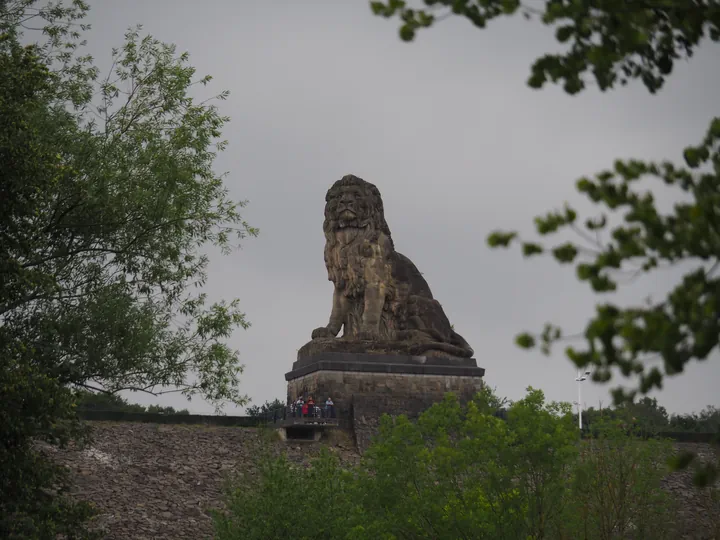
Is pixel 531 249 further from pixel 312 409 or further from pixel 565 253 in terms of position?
pixel 312 409

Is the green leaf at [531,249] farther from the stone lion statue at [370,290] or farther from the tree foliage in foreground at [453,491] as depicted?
the stone lion statue at [370,290]

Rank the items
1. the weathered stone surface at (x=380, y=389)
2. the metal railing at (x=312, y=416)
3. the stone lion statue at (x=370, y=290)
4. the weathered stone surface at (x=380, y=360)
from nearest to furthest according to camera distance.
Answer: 1. the metal railing at (x=312, y=416)
2. the weathered stone surface at (x=380, y=389)
3. the weathered stone surface at (x=380, y=360)
4. the stone lion statue at (x=370, y=290)

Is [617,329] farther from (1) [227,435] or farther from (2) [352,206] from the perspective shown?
(2) [352,206]

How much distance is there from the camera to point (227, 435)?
26.2 metres

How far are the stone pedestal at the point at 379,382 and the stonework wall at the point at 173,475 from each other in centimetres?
112

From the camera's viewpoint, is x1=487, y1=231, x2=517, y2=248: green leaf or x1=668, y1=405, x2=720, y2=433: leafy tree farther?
x1=668, y1=405, x2=720, y2=433: leafy tree

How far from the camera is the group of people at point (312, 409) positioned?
27.7 metres

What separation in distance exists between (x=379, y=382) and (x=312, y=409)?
6.99 feet

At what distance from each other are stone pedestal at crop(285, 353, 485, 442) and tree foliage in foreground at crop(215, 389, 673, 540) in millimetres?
8518

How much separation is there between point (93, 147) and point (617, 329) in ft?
55.9

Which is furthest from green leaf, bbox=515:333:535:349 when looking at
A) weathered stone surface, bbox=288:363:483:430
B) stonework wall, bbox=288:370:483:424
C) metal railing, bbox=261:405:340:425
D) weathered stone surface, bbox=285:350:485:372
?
weathered stone surface, bbox=285:350:485:372

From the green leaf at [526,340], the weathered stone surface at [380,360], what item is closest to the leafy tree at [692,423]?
the weathered stone surface at [380,360]

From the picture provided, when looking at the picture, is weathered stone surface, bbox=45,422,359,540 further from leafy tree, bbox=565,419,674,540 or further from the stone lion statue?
leafy tree, bbox=565,419,674,540

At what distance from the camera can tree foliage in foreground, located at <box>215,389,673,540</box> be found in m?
17.0
